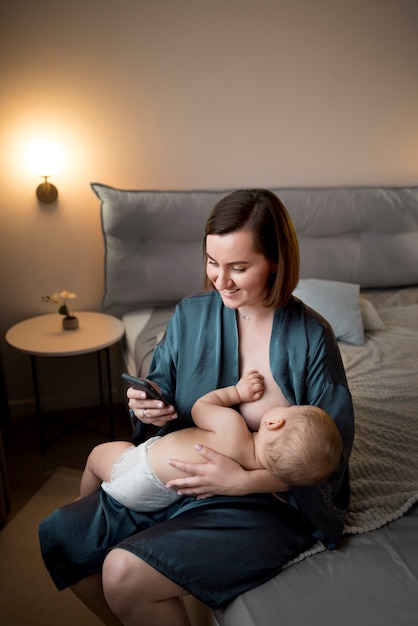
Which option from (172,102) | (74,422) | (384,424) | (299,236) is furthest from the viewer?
(299,236)

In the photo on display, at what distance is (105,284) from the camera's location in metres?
2.76

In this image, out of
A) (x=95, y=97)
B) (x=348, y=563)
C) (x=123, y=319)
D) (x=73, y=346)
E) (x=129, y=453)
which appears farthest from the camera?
(x=123, y=319)

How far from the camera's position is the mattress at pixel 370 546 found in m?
1.13

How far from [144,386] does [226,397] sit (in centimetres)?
22

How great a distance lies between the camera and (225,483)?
1290 mm

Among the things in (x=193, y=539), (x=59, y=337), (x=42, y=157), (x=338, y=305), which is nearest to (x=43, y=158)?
(x=42, y=157)

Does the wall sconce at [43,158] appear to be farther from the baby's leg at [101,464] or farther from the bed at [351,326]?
the baby's leg at [101,464]

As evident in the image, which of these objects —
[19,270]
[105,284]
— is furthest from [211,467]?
[19,270]

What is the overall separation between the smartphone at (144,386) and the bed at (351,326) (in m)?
0.51

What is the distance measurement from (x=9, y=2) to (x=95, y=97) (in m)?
0.52

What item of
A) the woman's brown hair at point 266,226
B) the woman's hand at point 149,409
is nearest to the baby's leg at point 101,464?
the woman's hand at point 149,409

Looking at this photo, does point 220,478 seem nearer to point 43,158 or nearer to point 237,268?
point 237,268

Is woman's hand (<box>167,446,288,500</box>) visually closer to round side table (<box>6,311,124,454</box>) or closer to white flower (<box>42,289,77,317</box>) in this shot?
round side table (<box>6,311,124,454</box>)

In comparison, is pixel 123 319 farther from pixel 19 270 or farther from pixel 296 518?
pixel 296 518
